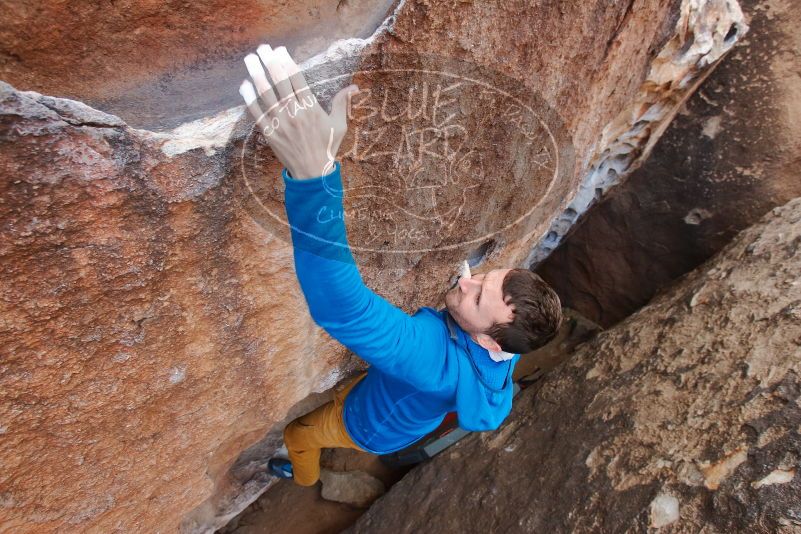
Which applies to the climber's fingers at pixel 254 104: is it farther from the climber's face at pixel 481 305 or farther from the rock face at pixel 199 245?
the climber's face at pixel 481 305

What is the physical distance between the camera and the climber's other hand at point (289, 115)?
0.81 metres

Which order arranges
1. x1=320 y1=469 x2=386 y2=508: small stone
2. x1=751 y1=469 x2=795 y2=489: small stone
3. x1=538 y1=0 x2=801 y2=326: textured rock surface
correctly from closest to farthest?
x1=751 y1=469 x2=795 y2=489: small stone
x1=538 y1=0 x2=801 y2=326: textured rock surface
x1=320 y1=469 x2=386 y2=508: small stone

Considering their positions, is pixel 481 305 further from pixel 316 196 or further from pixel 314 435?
pixel 314 435

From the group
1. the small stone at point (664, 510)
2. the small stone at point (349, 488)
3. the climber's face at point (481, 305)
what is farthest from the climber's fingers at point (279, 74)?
the small stone at point (349, 488)

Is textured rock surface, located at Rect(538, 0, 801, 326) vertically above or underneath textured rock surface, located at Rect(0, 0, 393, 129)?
underneath

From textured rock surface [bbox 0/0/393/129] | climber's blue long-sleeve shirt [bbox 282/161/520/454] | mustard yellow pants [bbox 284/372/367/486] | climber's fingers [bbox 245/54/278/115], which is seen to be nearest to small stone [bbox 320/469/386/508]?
mustard yellow pants [bbox 284/372/367/486]

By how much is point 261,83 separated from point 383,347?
55 centimetres

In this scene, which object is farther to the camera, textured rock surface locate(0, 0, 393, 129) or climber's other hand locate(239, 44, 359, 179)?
textured rock surface locate(0, 0, 393, 129)

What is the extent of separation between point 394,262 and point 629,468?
0.93 meters

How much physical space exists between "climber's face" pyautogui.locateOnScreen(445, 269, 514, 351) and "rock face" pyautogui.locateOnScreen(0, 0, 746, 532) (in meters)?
0.26

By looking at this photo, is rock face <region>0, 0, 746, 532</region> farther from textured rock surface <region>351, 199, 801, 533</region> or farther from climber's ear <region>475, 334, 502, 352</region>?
textured rock surface <region>351, 199, 801, 533</region>

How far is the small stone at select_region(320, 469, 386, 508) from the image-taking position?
2.49 metres

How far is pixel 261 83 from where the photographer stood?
2.68 feet

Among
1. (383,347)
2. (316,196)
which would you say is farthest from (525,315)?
(316,196)
